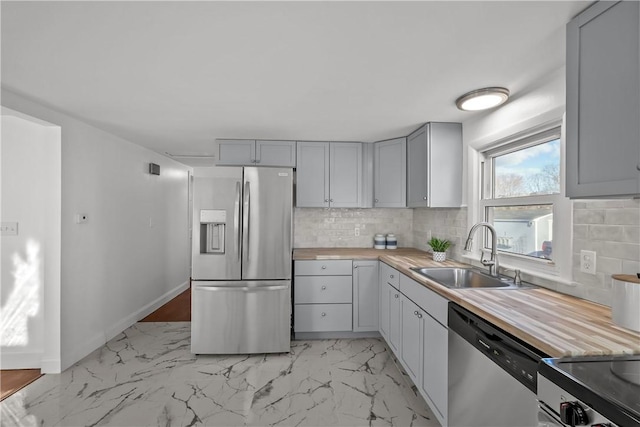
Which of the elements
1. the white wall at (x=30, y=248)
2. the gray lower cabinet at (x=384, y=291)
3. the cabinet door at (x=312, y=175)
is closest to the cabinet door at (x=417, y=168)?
the gray lower cabinet at (x=384, y=291)

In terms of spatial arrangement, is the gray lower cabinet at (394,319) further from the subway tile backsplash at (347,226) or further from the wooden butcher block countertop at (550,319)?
the subway tile backsplash at (347,226)

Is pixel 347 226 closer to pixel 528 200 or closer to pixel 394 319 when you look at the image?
pixel 394 319

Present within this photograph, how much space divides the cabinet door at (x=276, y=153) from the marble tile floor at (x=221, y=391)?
78.4 inches

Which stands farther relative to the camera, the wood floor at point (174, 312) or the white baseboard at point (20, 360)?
the wood floor at point (174, 312)

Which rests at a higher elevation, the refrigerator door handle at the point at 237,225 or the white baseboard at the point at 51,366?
the refrigerator door handle at the point at 237,225

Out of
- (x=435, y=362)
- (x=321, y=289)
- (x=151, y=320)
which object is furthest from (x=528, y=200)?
(x=151, y=320)

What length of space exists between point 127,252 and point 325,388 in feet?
8.81

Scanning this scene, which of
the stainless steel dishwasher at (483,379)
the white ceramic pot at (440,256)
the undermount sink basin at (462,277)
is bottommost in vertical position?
the stainless steel dishwasher at (483,379)

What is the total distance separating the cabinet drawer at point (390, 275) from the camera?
8.74ft

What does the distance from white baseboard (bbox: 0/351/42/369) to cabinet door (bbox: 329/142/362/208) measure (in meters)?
3.04

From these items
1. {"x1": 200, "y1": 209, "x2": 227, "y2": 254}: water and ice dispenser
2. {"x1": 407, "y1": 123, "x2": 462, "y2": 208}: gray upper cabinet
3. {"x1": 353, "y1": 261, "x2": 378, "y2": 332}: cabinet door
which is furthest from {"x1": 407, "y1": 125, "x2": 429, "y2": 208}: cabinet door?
{"x1": 200, "y1": 209, "x2": 227, "y2": 254}: water and ice dispenser

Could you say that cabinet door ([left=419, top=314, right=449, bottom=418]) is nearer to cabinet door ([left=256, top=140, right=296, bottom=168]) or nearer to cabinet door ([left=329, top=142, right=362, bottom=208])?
cabinet door ([left=329, top=142, right=362, bottom=208])

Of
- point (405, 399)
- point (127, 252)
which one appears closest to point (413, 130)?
point (405, 399)

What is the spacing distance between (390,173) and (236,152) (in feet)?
5.69
